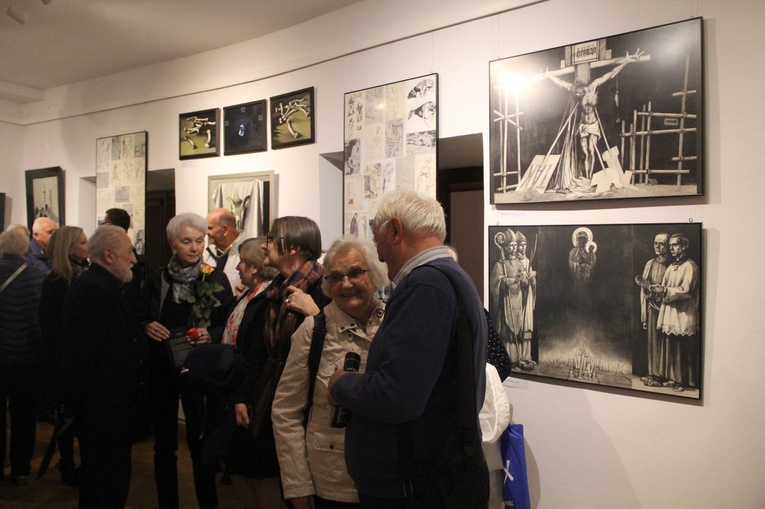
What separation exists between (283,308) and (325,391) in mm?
496

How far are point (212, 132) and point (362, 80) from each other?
1812 millimetres

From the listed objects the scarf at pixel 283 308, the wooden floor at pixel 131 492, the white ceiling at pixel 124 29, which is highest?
the white ceiling at pixel 124 29

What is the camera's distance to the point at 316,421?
189cm

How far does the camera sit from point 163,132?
5.53 metres

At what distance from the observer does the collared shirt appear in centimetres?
152

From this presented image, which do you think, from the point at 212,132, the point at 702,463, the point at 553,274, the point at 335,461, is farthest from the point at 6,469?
the point at 702,463

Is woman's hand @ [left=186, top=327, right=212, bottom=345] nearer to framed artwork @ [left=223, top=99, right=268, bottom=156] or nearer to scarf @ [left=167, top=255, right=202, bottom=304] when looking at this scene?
scarf @ [left=167, top=255, right=202, bottom=304]

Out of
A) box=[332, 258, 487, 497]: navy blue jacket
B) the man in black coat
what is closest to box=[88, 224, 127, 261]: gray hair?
the man in black coat

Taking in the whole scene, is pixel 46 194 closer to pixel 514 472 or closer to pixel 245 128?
pixel 245 128

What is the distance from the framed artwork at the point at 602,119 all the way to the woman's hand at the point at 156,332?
83.0 inches

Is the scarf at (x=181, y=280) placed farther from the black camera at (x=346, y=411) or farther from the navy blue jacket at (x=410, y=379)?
the navy blue jacket at (x=410, y=379)

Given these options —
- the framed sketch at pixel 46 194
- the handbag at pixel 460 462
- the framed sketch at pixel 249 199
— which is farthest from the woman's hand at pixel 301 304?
the framed sketch at pixel 46 194

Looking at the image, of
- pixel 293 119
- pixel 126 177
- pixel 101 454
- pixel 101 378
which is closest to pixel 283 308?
pixel 101 378

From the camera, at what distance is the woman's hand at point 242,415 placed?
221 centimetres
